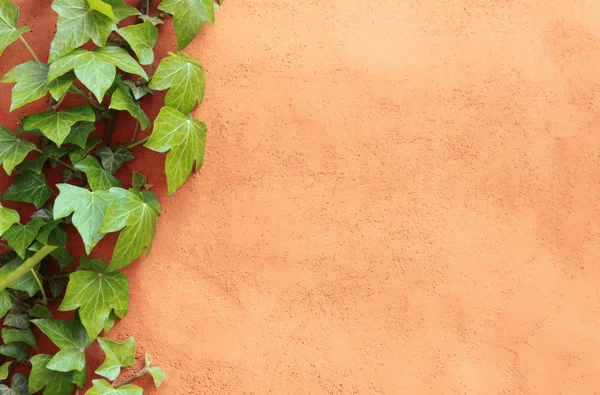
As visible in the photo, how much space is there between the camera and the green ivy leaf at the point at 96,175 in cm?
123

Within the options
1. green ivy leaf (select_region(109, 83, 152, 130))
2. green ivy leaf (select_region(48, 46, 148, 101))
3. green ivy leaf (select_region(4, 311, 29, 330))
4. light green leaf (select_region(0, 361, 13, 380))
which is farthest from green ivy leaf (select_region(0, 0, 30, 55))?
light green leaf (select_region(0, 361, 13, 380))

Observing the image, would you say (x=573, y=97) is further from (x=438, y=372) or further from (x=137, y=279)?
(x=137, y=279)

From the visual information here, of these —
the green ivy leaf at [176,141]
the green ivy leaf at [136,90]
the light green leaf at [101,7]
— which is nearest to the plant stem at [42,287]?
the green ivy leaf at [176,141]

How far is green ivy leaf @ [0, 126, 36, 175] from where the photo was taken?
4.01ft

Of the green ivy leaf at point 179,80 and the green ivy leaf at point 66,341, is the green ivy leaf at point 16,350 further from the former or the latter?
the green ivy leaf at point 179,80

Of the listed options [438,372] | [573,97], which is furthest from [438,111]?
[438,372]

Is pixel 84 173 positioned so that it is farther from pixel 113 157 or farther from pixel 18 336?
pixel 18 336

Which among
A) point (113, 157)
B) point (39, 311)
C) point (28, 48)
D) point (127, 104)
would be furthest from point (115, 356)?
point (28, 48)

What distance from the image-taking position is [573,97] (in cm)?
145

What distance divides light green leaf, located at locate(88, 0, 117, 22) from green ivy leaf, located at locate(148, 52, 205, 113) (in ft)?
0.46

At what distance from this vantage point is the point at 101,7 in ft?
3.78

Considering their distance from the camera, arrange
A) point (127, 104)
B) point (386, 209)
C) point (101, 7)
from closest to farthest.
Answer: point (101, 7), point (127, 104), point (386, 209)

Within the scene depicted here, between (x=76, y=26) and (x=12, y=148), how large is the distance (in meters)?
0.29

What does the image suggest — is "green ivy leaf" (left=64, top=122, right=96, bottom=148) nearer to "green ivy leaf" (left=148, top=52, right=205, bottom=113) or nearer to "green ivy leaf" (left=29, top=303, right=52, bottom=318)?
"green ivy leaf" (left=148, top=52, right=205, bottom=113)
